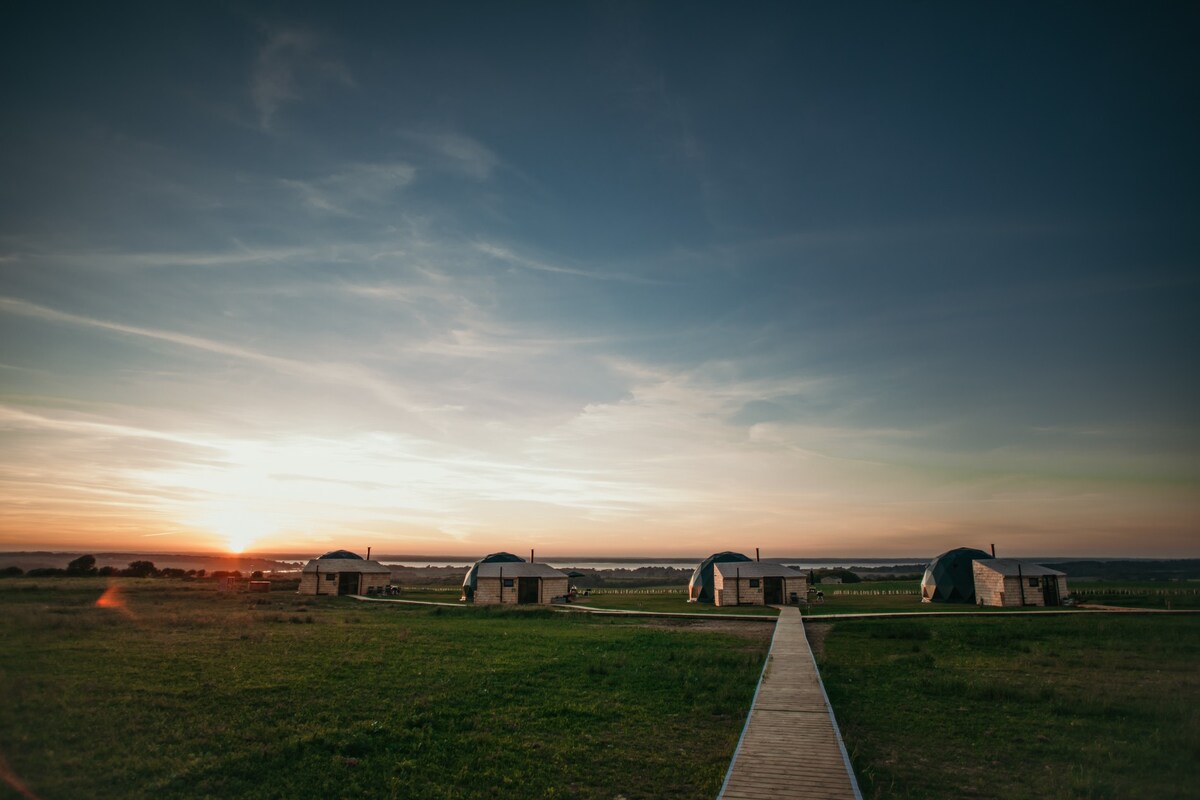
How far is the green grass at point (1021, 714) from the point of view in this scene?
1166 centimetres

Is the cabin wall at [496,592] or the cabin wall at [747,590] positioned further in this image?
the cabin wall at [496,592]

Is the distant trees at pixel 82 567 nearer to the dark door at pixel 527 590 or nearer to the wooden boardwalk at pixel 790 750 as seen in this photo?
the dark door at pixel 527 590

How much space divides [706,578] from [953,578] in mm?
21286

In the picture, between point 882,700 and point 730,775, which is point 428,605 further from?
point 730,775

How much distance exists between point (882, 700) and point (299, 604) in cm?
4504

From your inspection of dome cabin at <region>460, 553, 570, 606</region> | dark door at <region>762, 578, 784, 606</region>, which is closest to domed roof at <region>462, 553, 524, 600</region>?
dome cabin at <region>460, 553, 570, 606</region>

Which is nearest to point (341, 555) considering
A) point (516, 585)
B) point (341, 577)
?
point (341, 577)

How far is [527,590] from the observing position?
186 feet

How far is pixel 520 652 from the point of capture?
84.5 ft

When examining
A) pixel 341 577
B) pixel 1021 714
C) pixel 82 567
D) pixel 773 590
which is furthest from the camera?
pixel 82 567

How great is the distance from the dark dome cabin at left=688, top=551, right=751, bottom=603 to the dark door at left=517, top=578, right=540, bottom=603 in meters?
14.7

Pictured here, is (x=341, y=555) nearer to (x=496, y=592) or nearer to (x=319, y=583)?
(x=319, y=583)

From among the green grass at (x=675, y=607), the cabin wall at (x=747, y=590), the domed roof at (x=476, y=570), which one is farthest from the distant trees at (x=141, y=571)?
the cabin wall at (x=747, y=590)

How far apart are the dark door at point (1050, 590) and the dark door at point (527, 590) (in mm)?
41630
